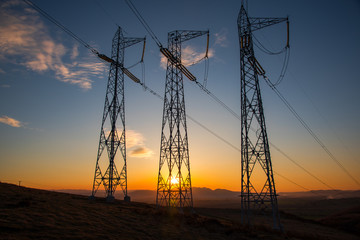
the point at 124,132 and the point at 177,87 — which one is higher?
the point at 177,87

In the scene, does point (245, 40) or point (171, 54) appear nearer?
point (245, 40)

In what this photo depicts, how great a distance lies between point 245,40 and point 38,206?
2828 centimetres

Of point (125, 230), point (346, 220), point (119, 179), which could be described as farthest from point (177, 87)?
point (346, 220)

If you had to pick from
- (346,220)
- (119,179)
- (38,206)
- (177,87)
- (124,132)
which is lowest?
(346,220)

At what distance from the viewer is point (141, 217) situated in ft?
76.7

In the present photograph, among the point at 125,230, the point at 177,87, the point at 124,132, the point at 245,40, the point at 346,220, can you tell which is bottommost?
the point at 346,220

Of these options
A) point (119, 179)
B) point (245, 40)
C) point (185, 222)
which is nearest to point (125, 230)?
point (185, 222)

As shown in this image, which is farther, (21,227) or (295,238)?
(295,238)

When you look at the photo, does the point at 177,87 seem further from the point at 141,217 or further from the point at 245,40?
the point at 141,217

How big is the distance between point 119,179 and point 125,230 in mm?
19186

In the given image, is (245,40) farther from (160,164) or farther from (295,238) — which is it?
(295,238)

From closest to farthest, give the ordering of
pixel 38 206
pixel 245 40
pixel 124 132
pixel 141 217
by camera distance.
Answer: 1. pixel 38 206
2. pixel 141 217
3. pixel 245 40
4. pixel 124 132

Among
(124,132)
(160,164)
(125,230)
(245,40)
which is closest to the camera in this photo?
(125,230)

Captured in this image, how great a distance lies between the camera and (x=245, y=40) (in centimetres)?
2841
